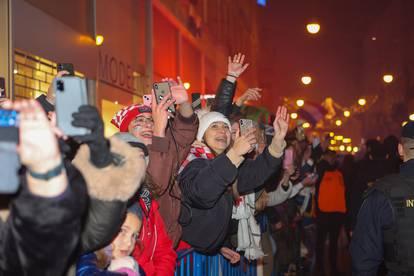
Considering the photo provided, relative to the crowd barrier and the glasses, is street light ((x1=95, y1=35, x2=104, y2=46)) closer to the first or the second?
the crowd barrier

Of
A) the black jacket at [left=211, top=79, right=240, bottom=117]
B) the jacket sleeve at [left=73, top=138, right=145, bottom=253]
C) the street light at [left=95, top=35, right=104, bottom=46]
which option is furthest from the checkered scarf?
the street light at [left=95, top=35, right=104, bottom=46]

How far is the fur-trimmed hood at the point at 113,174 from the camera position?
2.48 meters

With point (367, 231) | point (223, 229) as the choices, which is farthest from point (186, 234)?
point (367, 231)

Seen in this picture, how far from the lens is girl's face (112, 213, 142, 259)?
3.16 m


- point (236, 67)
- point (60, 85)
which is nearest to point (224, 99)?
point (236, 67)

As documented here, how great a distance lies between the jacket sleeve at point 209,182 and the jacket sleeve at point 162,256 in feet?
2.40

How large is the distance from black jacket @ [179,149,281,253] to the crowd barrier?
11 centimetres

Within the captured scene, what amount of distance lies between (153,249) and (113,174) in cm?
135

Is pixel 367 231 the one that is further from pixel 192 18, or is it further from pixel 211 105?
pixel 192 18

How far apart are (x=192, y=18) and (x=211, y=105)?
15.8 m

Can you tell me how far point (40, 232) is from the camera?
2.07 meters

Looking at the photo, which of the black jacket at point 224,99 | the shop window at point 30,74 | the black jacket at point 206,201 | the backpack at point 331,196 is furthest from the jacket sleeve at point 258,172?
the backpack at point 331,196

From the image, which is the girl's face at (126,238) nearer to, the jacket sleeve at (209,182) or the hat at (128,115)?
the jacket sleeve at (209,182)

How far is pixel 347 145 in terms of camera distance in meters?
48.6
